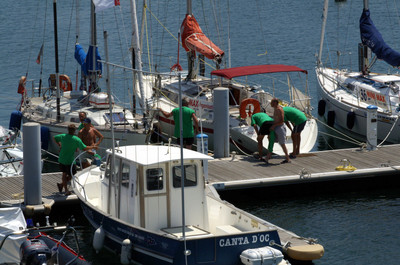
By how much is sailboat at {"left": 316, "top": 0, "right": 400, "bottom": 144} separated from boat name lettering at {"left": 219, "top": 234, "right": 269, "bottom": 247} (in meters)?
10.7

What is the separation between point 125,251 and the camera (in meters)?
14.8

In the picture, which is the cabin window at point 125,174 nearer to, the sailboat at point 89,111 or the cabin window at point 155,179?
the cabin window at point 155,179

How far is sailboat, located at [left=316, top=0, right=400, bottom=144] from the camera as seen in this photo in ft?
82.9

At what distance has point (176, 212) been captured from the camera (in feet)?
48.8

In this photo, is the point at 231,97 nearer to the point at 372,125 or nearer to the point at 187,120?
the point at 187,120

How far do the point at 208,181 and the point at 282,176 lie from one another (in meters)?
1.83

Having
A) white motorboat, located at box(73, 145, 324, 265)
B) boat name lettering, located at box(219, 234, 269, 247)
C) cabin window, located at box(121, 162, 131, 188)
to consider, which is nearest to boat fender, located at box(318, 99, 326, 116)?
white motorboat, located at box(73, 145, 324, 265)

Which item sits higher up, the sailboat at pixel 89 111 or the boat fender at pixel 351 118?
the sailboat at pixel 89 111

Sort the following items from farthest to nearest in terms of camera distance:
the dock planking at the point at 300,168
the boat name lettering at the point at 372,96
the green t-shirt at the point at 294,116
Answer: the boat name lettering at the point at 372,96 → the green t-shirt at the point at 294,116 → the dock planking at the point at 300,168

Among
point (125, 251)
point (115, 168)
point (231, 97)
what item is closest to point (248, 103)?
point (231, 97)

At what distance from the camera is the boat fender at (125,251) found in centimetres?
1467

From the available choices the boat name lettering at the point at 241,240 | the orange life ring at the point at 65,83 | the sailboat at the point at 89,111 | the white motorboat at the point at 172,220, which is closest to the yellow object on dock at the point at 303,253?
the white motorboat at the point at 172,220

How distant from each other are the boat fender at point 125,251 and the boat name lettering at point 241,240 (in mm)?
1889

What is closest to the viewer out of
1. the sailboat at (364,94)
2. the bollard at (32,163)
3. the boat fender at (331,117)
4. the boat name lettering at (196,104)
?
the bollard at (32,163)
